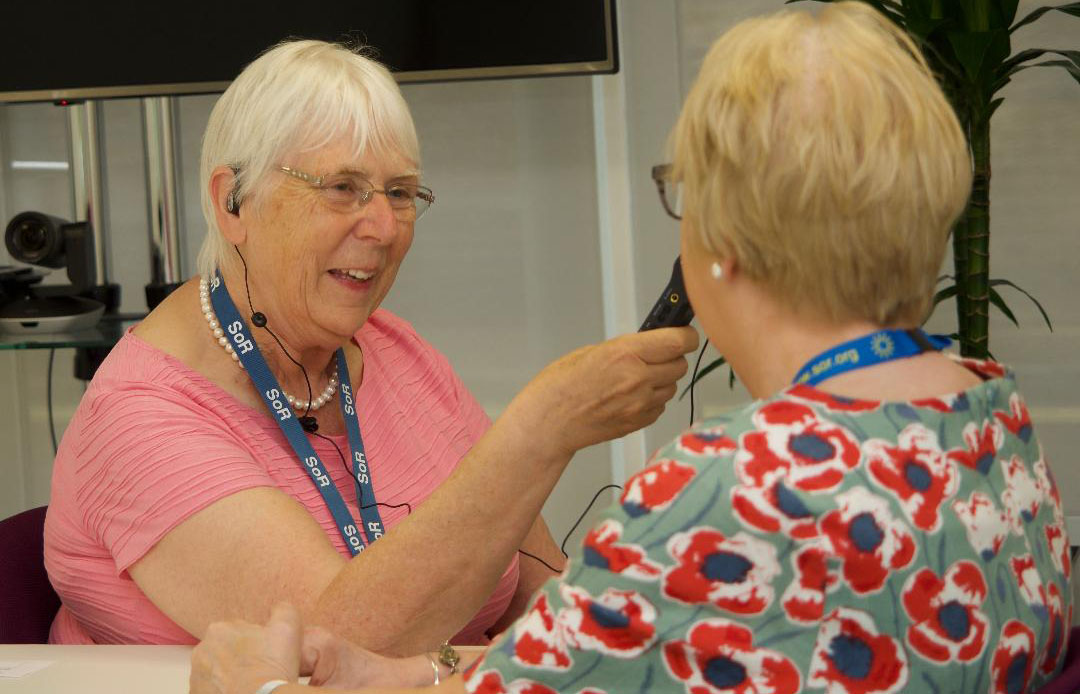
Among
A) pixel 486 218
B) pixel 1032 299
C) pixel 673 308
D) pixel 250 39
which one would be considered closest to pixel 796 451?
pixel 673 308

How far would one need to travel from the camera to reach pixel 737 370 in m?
1.13

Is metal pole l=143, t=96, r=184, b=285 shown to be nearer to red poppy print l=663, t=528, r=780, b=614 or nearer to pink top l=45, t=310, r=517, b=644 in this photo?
pink top l=45, t=310, r=517, b=644

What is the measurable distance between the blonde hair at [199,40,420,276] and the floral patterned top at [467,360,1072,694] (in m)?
1.05

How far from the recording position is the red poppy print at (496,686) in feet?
3.28

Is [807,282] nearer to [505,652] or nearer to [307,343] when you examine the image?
[505,652]

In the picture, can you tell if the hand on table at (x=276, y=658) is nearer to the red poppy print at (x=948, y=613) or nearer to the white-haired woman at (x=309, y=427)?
the white-haired woman at (x=309, y=427)

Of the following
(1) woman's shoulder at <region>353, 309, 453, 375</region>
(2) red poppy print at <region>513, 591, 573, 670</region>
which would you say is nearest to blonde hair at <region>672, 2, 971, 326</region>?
(2) red poppy print at <region>513, 591, 573, 670</region>

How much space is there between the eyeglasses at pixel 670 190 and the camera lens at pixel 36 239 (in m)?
2.30

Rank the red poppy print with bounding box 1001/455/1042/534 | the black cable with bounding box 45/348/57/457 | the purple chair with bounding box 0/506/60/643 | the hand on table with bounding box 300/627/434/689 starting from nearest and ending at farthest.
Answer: the red poppy print with bounding box 1001/455/1042/534, the hand on table with bounding box 300/627/434/689, the purple chair with bounding box 0/506/60/643, the black cable with bounding box 45/348/57/457

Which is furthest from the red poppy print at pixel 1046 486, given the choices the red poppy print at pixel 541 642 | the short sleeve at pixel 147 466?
the short sleeve at pixel 147 466

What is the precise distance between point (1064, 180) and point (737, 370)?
7.59ft

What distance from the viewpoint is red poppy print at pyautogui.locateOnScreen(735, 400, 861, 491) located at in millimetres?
949

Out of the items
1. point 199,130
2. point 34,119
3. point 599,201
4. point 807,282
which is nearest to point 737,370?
point 807,282

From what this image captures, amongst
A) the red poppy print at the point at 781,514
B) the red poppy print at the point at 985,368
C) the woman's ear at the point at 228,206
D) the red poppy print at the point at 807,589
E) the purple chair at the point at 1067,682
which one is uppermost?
the woman's ear at the point at 228,206
